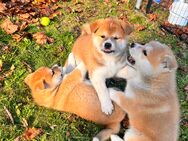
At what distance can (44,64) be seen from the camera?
5691 mm

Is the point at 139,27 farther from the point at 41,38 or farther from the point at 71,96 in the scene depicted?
the point at 71,96

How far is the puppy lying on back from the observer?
15.3ft

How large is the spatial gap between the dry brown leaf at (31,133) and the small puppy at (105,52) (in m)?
0.89

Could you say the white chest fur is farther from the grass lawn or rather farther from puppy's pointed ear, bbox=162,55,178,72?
the grass lawn

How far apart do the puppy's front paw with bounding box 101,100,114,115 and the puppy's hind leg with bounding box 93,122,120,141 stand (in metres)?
0.19

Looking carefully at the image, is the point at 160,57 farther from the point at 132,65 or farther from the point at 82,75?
the point at 82,75

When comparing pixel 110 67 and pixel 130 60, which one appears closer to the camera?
pixel 110 67

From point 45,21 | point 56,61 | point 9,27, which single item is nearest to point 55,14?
point 45,21

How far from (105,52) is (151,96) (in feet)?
2.69

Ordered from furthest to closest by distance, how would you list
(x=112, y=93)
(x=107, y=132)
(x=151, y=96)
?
1. (x=112, y=93)
2. (x=151, y=96)
3. (x=107, y=132)

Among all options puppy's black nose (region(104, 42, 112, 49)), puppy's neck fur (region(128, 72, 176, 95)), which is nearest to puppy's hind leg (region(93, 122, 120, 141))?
puppy's neck fur (region(128, 72, 176, 95))

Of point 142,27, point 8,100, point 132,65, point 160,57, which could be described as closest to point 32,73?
point 8,100

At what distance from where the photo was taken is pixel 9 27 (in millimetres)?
6168

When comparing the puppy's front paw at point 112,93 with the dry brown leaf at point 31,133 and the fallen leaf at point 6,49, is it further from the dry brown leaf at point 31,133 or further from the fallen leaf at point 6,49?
the fallen leaf at point 6,49
